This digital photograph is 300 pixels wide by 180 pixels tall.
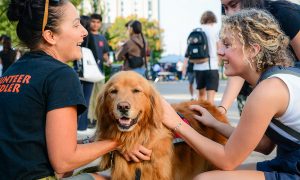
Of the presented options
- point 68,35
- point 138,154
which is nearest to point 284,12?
point 138,154

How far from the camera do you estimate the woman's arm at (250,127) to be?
262 cm

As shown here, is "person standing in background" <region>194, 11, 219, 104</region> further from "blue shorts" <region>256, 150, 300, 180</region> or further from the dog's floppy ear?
"blue shorts" <region>256, 150, 300, 180</region>

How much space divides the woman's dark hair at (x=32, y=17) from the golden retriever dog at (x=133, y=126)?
31.7 inches

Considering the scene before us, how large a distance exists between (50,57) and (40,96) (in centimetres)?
27

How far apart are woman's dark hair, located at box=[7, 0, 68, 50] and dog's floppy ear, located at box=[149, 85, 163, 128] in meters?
0.98

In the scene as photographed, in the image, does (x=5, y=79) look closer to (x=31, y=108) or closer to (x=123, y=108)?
(x=31, y=108)

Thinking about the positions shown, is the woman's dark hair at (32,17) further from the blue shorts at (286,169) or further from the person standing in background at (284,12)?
the blue shorts at (286,169)

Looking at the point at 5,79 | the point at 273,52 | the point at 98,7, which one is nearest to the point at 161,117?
the point at 273,52

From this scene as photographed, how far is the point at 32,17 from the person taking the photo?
2625 mm

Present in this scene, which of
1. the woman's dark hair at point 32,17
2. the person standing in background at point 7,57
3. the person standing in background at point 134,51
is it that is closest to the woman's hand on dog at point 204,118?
the woman's dark hair at point 32,17

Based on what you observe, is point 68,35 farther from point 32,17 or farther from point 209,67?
point 209,67

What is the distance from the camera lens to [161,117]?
3354mm

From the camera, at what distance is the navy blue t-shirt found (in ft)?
8.22

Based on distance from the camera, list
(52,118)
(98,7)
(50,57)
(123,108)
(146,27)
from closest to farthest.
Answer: (52,118), (50,57), (123,108), (98,7), (146,27)
